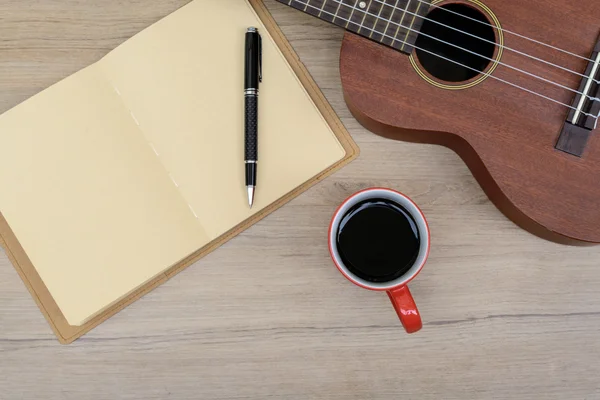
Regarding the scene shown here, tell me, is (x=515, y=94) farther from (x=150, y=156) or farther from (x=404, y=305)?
(x=150, y=156)

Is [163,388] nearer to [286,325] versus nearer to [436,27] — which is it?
[286,325]

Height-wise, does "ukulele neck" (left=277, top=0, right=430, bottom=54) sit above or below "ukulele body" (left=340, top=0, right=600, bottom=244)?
above

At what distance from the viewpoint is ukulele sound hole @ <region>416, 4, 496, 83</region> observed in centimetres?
62

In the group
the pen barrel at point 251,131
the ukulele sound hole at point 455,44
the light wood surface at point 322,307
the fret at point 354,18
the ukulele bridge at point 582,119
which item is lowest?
the light wood surface at point 322,307

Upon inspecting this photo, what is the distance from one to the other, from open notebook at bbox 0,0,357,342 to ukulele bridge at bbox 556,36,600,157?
10.3 inches

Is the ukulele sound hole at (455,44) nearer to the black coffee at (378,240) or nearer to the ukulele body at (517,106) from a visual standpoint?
the ukulele body at (517,106)

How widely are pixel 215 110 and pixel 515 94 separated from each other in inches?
14.9

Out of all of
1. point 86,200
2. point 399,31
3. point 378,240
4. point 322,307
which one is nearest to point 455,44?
point 399,31

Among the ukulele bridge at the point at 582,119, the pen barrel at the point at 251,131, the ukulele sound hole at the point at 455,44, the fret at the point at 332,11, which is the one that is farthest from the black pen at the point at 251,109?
the ukulele bridge at the point at 582,119

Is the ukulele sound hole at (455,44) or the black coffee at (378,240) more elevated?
the ukulele sound hole at (455,44)

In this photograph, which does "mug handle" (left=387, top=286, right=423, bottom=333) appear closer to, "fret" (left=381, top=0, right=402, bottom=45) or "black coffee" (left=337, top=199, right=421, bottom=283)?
"black coffee" (left=337, top=199, right=421, bottom=283)

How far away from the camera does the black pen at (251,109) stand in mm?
647

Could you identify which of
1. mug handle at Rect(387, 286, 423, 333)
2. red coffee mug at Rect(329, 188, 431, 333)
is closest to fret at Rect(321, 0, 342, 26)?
red coffee mug at Rect(329, 188, 431, 333)

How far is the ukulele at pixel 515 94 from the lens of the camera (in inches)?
23.9
